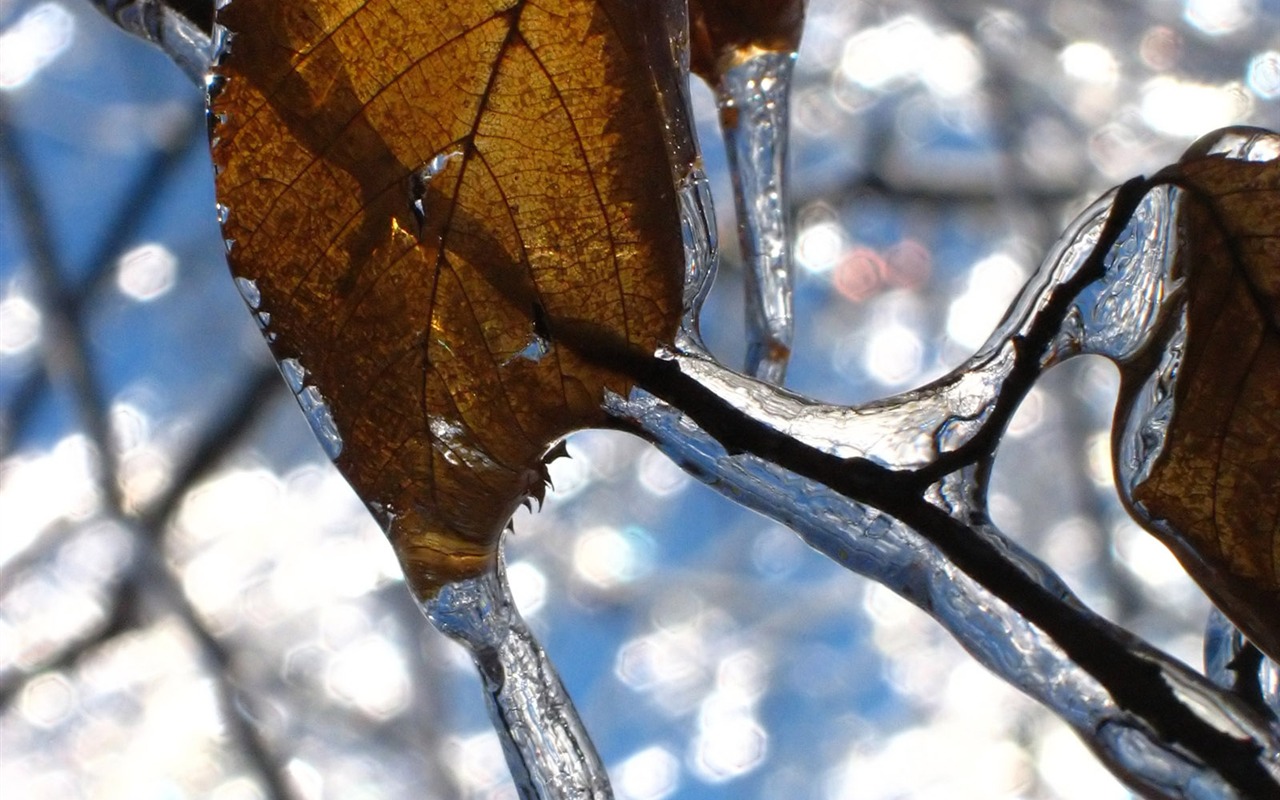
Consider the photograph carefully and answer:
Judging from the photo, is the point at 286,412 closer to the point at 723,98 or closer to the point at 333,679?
the point at 333,679

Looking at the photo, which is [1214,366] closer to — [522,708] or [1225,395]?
[1225,395]

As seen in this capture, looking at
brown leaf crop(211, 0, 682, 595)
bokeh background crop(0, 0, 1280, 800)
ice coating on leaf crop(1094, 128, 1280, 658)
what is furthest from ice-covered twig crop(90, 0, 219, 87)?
bokeh background crop(0, 0, 1280, 800)

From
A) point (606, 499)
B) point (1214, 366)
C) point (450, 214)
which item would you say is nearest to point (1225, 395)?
point (1214, 366)

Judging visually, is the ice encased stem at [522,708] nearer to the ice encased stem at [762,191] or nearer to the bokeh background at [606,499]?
the ice encased stem at [762,191]

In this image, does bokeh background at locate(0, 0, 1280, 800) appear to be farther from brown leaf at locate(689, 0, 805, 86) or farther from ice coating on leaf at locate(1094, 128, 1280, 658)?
ice coating on leaf at locate(1094, 128, 1280, 658)

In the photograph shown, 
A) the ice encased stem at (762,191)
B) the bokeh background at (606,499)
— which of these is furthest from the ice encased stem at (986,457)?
the bokeh background at (606,499)

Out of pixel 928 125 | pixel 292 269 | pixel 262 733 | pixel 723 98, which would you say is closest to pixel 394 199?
pixel 292 269
